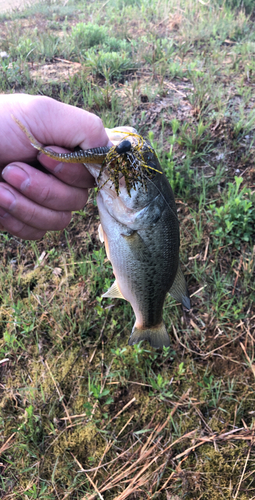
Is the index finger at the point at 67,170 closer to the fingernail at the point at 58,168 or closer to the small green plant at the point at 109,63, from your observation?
the fingernail at the point at 58,168

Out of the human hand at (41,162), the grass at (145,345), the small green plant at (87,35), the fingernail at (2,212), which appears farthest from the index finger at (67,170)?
the small green plant at (87,35)

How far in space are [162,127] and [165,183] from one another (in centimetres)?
220

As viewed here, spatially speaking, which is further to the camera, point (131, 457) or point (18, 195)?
point (131, 457)

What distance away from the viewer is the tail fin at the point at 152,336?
83.3 inches

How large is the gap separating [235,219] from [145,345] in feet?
4.70

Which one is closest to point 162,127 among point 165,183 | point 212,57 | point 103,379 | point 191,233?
point 191,233

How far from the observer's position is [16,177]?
5.85 feet

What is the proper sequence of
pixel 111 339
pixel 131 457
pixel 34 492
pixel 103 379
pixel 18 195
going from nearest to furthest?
1. pixel 18 195
2. pixel 34 492
3. pixel 131 457
4. pixel 103 379
5. pixel 111 339

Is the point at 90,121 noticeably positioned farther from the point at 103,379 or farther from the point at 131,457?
the point at 131,457

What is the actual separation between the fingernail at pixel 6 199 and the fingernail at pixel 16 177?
0.07 m

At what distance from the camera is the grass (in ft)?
7.34

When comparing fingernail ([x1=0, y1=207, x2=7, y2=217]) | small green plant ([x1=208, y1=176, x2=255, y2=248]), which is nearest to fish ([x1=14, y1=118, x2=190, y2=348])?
fingernail ([x1=0, y1=207, x2=7, y2=217])

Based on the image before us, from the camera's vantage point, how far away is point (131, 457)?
226 cm

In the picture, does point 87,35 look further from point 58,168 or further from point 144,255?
point 144,255
